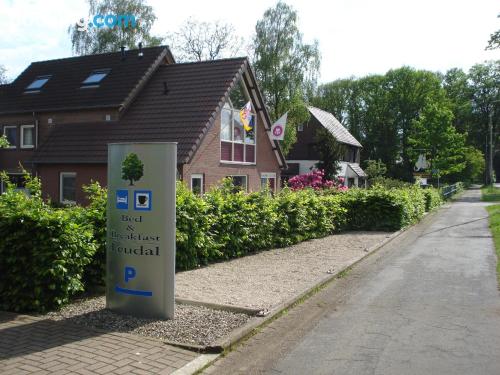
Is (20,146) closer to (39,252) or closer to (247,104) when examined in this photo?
(247,104)

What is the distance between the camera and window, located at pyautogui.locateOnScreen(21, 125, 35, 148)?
26328 millimetres

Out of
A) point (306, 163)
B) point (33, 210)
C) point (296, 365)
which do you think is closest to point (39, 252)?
point (33, 210)

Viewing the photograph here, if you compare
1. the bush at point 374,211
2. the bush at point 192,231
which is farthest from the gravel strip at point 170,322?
the bush at point 374,211

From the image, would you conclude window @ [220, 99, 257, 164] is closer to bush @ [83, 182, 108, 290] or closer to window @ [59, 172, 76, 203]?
window @ [59, 172, 76, 203]

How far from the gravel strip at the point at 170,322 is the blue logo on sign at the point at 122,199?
1330 mm

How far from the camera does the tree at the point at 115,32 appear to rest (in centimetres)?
3775

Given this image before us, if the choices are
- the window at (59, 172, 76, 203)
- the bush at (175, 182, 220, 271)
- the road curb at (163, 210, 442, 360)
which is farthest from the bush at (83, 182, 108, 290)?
the window at (59, 172, 76, 203)

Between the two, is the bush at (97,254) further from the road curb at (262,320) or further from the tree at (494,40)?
the tree at (494,40)

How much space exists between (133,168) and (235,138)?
727 inches

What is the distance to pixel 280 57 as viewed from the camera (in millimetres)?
37906

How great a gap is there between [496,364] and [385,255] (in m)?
8.15

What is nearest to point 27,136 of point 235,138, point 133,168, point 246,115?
point 235,138

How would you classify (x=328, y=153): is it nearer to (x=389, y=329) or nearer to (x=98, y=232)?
(x=98, y=232)

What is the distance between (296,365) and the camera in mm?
5059
